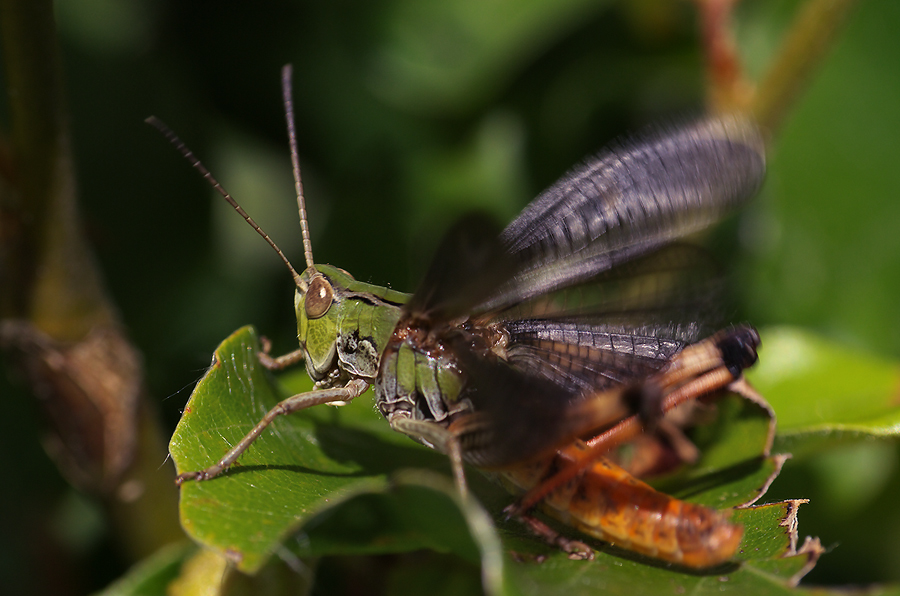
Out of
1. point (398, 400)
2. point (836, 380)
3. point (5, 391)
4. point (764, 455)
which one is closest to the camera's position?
point (764, 455)

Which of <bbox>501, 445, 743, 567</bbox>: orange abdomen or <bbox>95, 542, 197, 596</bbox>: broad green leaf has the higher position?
<bbox>501, 445, 743, 567</bbox>: orange abdomen

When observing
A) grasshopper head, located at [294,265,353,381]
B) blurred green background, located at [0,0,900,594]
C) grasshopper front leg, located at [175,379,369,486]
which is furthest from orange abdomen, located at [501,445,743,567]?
blurred green background, located at [0,0,900,594]

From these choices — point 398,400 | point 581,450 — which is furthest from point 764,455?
point 398,400

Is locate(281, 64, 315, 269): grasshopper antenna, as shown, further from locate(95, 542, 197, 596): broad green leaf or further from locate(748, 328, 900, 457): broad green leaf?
locate(748, 328, 900, 457): broad green leaf

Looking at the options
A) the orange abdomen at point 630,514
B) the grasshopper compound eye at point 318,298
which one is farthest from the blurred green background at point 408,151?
the orange abdomen at point 630,514

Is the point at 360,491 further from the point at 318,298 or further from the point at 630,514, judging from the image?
the point at 318,298

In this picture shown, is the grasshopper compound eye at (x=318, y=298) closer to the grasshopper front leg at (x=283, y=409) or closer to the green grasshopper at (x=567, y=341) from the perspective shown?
the green grasshopper at (x=567, y=341)

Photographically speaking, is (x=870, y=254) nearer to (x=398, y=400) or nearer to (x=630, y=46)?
(x=630, y=46)
